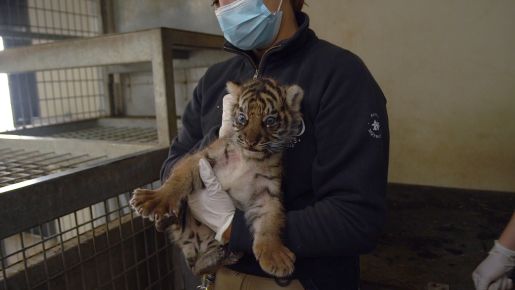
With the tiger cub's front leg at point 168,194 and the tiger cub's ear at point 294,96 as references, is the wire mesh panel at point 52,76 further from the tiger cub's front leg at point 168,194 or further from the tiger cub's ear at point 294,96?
the tiger cub's ear at point 294,96

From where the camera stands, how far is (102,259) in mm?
1688

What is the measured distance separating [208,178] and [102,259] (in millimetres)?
913

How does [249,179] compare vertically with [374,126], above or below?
below

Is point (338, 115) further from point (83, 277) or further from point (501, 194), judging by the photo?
point (501, 194)

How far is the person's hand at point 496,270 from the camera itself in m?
1.41

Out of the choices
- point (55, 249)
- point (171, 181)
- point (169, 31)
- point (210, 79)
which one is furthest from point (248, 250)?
point (169, 31)

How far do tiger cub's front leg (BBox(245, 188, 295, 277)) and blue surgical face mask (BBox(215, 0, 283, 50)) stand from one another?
1.53 ft

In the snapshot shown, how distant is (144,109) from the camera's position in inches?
141

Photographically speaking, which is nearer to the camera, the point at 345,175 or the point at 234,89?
the point at 345,175

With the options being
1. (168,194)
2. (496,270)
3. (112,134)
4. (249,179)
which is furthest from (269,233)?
(112,134)

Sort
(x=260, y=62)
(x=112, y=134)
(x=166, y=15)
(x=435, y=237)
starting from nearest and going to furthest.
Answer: (x=260, y=62) < (x=435, y=237) < (x=112, y=134) < (x=166, y=15)

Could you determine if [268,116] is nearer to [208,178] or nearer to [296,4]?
[208,178]

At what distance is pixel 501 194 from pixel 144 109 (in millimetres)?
3164

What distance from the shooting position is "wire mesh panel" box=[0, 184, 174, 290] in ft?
4.72
